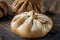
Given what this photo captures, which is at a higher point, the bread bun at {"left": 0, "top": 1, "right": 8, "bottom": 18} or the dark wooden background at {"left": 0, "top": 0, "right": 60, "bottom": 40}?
the bread bun at {"left": 0, "top": 1, "right": 8, "bottom": 18}

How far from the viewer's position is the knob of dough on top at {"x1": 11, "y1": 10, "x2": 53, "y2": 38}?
0.59 m

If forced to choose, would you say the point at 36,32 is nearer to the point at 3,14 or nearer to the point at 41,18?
the point at 41,18

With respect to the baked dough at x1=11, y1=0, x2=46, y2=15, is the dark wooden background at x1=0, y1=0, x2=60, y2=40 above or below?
below

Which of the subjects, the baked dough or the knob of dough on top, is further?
the baked dough

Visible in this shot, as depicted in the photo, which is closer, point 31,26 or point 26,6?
point 31,26

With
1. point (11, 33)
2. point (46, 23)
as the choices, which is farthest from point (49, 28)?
point (11, 33)

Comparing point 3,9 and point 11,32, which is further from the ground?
point 3,9

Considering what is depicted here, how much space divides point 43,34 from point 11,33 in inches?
4.8

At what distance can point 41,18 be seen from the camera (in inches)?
25.3

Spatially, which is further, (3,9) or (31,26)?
(3,9)

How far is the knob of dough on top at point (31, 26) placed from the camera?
0.59 meters

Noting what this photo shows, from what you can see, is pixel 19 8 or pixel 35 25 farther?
pixel 19 8

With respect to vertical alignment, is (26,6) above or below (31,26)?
above

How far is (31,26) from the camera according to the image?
0.60 metres
